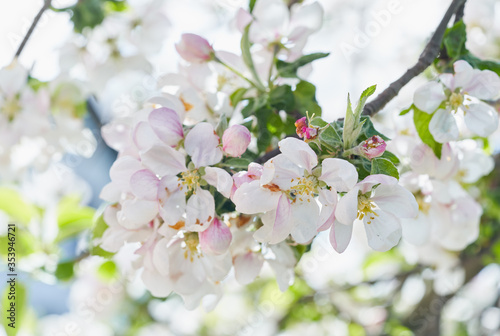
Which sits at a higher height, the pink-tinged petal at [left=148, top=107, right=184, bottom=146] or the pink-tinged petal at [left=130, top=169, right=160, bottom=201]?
the pink-tinged petal at [left=148, top=107, right=184, bottom=146]

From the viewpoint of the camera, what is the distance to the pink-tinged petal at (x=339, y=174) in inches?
18.6

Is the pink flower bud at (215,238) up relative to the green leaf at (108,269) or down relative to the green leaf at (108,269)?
up

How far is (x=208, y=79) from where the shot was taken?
728 mm

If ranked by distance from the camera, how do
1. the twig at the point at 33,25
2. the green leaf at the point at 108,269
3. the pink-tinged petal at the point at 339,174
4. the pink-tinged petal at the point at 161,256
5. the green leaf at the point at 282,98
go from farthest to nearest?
the green leaf at the point at 108,269
the twig at the point at 33,25
the green leaf at the point at 282,98
the pink-tinged petal at the point at 161,256
the pink-tinged petal at the point at 339,174

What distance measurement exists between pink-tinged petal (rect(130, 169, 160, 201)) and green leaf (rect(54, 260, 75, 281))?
0.59 m

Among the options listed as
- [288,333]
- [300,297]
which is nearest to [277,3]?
[300,297]

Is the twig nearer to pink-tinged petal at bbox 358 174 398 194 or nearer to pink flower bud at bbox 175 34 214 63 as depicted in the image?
pink flower bud at bbox 175 34 214 63

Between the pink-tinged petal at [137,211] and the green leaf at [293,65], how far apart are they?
0.27 metres

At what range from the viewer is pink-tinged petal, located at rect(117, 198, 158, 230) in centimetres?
54

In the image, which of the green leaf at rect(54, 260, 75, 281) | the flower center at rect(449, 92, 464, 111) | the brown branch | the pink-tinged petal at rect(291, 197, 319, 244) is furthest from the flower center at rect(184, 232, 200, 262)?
the green leaf at rect(54, 260, 75, 281)

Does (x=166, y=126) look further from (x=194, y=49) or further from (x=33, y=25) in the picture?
(x=33, y=25)

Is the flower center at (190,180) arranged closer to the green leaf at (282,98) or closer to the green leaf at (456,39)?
the green leaf at (282,98)

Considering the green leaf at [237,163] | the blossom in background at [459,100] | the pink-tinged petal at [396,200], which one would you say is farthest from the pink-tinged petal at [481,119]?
the green leaf at [237,163]

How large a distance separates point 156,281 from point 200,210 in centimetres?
13
